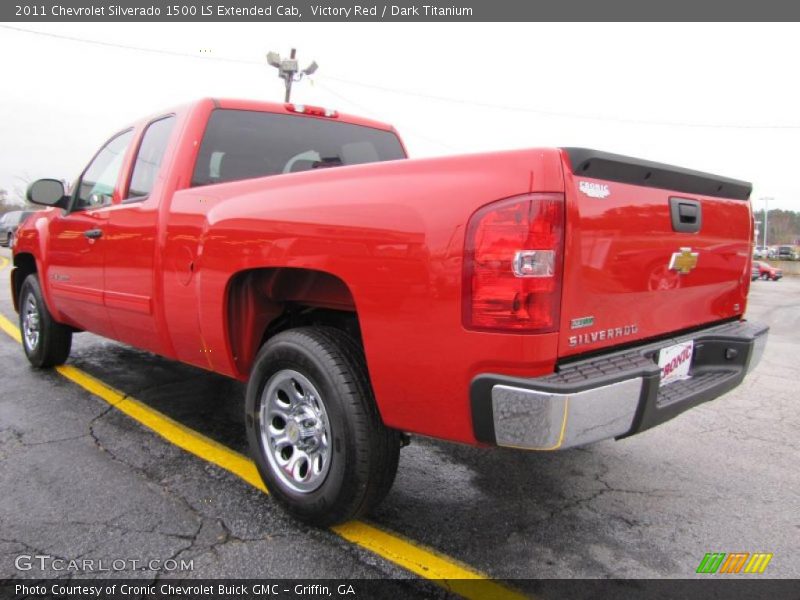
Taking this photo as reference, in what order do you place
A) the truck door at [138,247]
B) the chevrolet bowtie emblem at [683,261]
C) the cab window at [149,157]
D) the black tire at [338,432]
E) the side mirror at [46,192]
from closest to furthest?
1. the black tire at [338,432]
2. the chevrolet bowtie emblem at [683,261]
3. the truck door at [138,247]
4. the cab window at [149,157]
5. the side mirror at [46,192]

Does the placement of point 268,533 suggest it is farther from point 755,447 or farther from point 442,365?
point 755,447

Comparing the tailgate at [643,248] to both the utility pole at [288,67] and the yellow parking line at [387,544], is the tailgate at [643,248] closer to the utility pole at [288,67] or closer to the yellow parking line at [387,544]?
the yellow parking line at [387,544]

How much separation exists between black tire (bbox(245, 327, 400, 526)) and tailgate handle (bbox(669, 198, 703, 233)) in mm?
1405

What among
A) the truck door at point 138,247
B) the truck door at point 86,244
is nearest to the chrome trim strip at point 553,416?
the truck door at point 138,247

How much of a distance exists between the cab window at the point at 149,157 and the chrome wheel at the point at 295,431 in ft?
5.09

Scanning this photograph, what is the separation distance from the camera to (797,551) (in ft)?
7.82

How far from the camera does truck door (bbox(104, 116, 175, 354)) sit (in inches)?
125

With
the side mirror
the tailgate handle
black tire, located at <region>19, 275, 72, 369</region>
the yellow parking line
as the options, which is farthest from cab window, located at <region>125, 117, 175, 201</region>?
the tailgate handle

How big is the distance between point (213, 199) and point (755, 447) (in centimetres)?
354

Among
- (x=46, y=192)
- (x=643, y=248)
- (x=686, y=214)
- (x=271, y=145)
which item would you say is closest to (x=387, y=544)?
(x=643, y=248)

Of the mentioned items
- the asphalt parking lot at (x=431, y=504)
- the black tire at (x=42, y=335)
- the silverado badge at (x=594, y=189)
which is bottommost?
the asphalt parking lot at (x=431, y=504)

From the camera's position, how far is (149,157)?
11.4ft

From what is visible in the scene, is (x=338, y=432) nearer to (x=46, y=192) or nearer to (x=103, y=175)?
(x=103, y=175)

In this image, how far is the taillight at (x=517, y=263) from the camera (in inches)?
70.1
